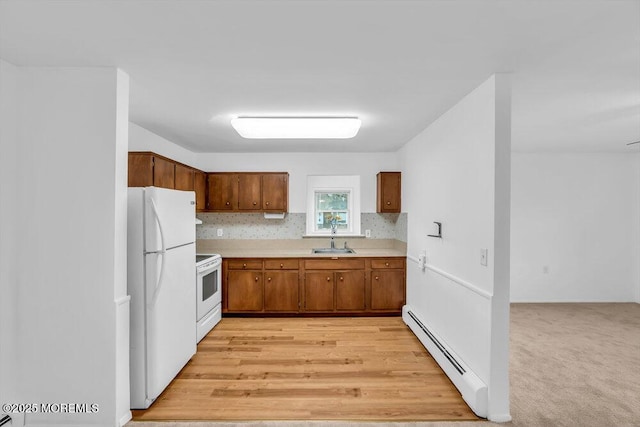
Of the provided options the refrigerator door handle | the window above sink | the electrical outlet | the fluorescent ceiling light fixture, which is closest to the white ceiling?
the fluorescent ceiling light fixture

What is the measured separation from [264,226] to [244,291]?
44.2 inches

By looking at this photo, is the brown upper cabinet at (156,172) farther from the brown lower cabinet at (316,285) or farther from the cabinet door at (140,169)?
the brown lower cabinet at (316,285)

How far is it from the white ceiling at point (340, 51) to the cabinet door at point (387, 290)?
2.23 m

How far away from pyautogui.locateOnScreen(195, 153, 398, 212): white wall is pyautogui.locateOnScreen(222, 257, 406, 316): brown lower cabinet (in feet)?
3.47

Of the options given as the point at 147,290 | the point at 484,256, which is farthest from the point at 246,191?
the point at 484,256

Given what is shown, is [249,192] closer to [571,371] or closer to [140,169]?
[140,169]

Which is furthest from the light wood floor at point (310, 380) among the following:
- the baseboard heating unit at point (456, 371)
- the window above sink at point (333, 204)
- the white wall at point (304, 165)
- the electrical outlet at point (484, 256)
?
the white wall at point (304, 165)

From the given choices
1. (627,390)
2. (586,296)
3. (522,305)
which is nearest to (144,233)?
(627,390)

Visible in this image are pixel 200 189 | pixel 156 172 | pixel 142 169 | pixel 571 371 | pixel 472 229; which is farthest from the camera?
pixel 200 189

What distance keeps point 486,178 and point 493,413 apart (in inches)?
64.8

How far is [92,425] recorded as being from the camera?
2.12m

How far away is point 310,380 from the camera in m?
2.75

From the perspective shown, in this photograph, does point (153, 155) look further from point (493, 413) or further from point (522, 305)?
point (522, 305)

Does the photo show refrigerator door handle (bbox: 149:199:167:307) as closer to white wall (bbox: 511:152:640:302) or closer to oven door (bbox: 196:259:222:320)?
oven door (bbox: 196:259:222:320)
